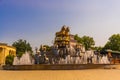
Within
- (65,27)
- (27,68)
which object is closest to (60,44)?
(65,27)

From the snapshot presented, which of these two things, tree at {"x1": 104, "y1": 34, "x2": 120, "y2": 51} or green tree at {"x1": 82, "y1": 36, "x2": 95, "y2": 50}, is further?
green tree at {"x1": 82, "y1": 36, "x2": 95, "y2": 50}

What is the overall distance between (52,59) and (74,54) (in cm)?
253

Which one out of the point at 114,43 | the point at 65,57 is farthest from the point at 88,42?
the point at 65,57

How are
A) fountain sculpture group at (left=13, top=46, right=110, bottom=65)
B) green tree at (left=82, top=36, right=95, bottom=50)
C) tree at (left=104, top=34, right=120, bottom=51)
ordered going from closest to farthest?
1. fountain sculpture group at (left=13, top=46, right=110, bottom=65)
2. tree at (left=104, top=34, right=120, bottom=51)
3. green tree at (left=82, top=36, right=95, bottom=50)

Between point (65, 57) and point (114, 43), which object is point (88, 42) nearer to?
point (114, 43)

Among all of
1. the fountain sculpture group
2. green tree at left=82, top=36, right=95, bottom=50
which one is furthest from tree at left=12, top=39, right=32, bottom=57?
the fountain sculpture group

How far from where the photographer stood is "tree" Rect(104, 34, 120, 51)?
6541 centimetres

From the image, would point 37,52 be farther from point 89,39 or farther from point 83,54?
point 89,39

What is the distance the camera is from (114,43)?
66.4m

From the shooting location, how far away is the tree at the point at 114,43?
65.4 metres

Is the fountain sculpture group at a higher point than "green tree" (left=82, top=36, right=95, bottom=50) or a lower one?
lower

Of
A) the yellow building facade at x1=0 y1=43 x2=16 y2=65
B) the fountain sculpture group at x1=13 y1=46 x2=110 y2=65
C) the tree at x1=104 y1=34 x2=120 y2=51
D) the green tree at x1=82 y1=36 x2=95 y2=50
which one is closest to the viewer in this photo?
the fountain sculpture group at x1=13 y1=46 x2=110 y2=65

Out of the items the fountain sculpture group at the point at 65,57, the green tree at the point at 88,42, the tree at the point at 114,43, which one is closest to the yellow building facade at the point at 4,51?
the green tree at the point at 88,42

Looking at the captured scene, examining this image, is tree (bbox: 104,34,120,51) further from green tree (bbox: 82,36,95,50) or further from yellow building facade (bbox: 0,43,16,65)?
yellow building facade (bbox: 0,43,16,65)
